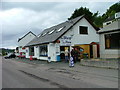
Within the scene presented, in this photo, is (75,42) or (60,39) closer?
(60,39)

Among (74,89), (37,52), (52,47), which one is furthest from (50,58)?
(74,89)

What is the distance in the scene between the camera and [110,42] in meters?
17.2

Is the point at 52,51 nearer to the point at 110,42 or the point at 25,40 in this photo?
the point at 110,42

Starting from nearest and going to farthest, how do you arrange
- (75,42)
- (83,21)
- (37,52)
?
1. (75,42)
2. (83,21)
3. (37,52)

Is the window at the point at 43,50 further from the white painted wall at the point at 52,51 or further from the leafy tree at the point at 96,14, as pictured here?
the leafy tree at the point at 96,14

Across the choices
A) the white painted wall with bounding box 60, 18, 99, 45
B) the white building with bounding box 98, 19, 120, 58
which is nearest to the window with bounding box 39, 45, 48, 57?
the white painted wall with bounding box 60, 18, 99, 45

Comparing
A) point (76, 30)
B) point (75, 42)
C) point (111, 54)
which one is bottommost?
point (111, 54)

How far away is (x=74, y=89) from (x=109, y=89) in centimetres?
147

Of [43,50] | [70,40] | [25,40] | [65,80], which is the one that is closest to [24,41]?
[25,40]

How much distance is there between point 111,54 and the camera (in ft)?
54.3

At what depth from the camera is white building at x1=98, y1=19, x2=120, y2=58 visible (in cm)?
1637

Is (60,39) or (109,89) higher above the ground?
(60,39)

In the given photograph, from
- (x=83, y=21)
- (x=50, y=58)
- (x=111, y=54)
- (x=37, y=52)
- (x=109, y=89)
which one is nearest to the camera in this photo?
(x=109, y=89)

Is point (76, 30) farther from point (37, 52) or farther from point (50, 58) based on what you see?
point (37, 52)
